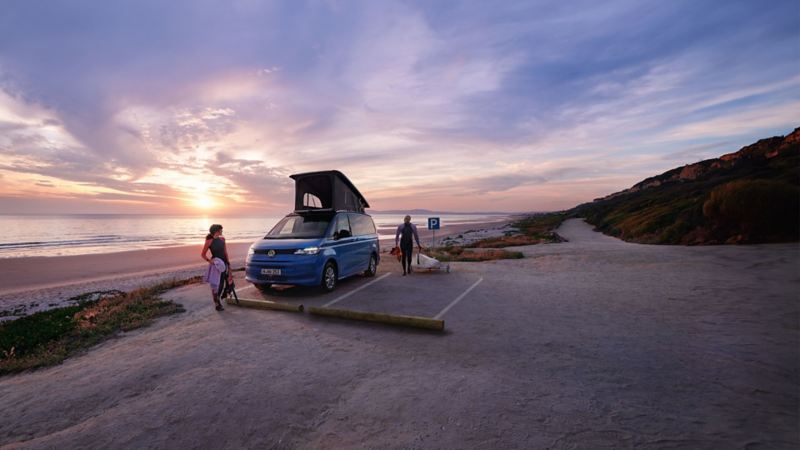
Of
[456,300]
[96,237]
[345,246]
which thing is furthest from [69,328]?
[96,237]

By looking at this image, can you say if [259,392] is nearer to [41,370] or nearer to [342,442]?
[342,442]

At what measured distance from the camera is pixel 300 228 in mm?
9875

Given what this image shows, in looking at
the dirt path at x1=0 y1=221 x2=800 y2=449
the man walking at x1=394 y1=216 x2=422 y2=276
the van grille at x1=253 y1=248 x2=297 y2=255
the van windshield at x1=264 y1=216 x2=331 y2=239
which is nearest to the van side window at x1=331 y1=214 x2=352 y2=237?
the van windshield at x1=264 y1=216 x2=331 y2=239

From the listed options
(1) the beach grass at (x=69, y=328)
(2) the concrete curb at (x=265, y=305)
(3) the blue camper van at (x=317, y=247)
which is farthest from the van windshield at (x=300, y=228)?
(1) the beach grass at (x=69, y=328)

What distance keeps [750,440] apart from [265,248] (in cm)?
893

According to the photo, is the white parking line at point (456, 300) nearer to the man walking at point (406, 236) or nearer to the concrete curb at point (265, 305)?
the man walking at point (406, 236)

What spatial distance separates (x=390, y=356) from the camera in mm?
4984

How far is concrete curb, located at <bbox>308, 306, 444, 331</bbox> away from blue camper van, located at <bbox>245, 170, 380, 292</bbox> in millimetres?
1833

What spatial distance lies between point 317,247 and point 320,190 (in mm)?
5032

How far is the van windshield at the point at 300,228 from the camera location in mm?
9477

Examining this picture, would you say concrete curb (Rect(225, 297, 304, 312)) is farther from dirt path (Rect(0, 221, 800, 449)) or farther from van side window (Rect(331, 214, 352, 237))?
van side window (Rect(331, 214, 352, 237))

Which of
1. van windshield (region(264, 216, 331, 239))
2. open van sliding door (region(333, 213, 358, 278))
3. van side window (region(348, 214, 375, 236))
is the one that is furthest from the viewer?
van side window (region(348, 214, 375, 236))

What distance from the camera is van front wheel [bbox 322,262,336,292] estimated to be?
9.13 m

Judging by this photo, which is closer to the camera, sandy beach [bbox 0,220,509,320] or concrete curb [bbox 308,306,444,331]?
concrete curb [bbox 308,306,444,331]
